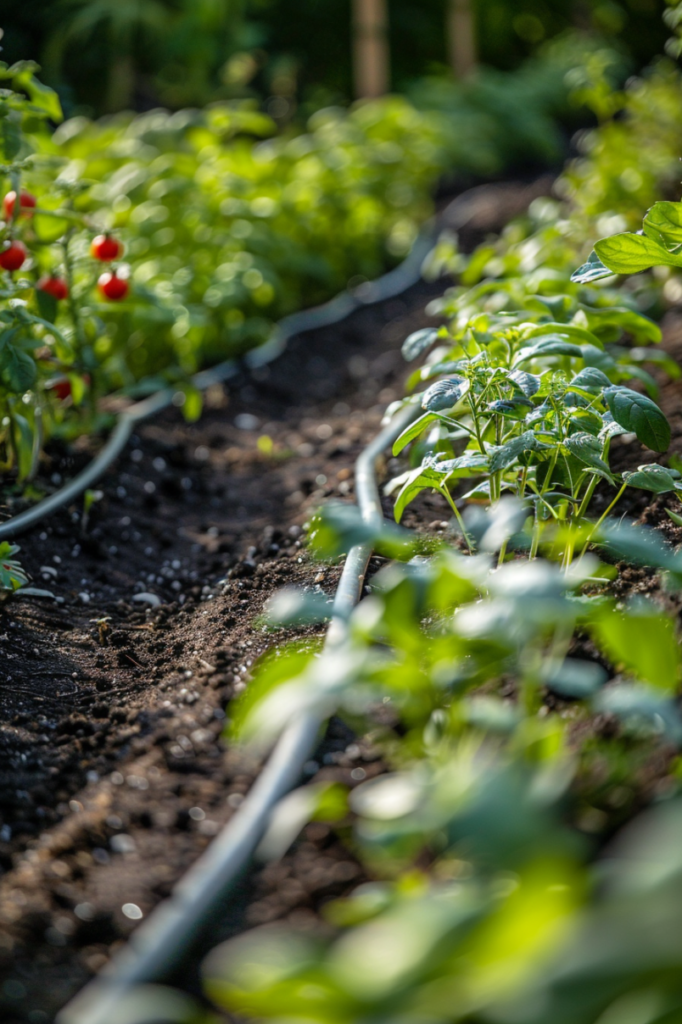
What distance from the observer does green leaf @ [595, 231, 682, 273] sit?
1.38 metres

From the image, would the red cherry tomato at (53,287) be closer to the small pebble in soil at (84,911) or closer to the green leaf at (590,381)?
the green leaf at (590,381)

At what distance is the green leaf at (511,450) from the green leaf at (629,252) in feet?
1.16

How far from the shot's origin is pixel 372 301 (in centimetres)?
417

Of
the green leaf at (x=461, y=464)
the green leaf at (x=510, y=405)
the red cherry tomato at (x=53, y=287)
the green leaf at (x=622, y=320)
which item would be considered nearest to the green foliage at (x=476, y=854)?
the green leaf at (x=461, y=464)

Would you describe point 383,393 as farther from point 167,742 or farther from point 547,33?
point 547,33

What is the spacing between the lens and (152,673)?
58.9 inches

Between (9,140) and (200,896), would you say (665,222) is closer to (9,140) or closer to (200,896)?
(200,896)

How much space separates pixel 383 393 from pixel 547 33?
10.9 meters

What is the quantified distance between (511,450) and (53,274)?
1442 millimetres

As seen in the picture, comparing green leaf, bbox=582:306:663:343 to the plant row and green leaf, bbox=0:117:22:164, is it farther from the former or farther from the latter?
green leaf, bbox=0:117:22:164

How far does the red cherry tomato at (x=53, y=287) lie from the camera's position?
82.4 inches

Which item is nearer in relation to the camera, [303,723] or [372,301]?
[303,723]

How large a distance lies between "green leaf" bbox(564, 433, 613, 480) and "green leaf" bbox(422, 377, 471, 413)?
0.20 meters

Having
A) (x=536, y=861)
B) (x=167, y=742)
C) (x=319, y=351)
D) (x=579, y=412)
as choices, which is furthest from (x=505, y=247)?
(x=536, y=861)
